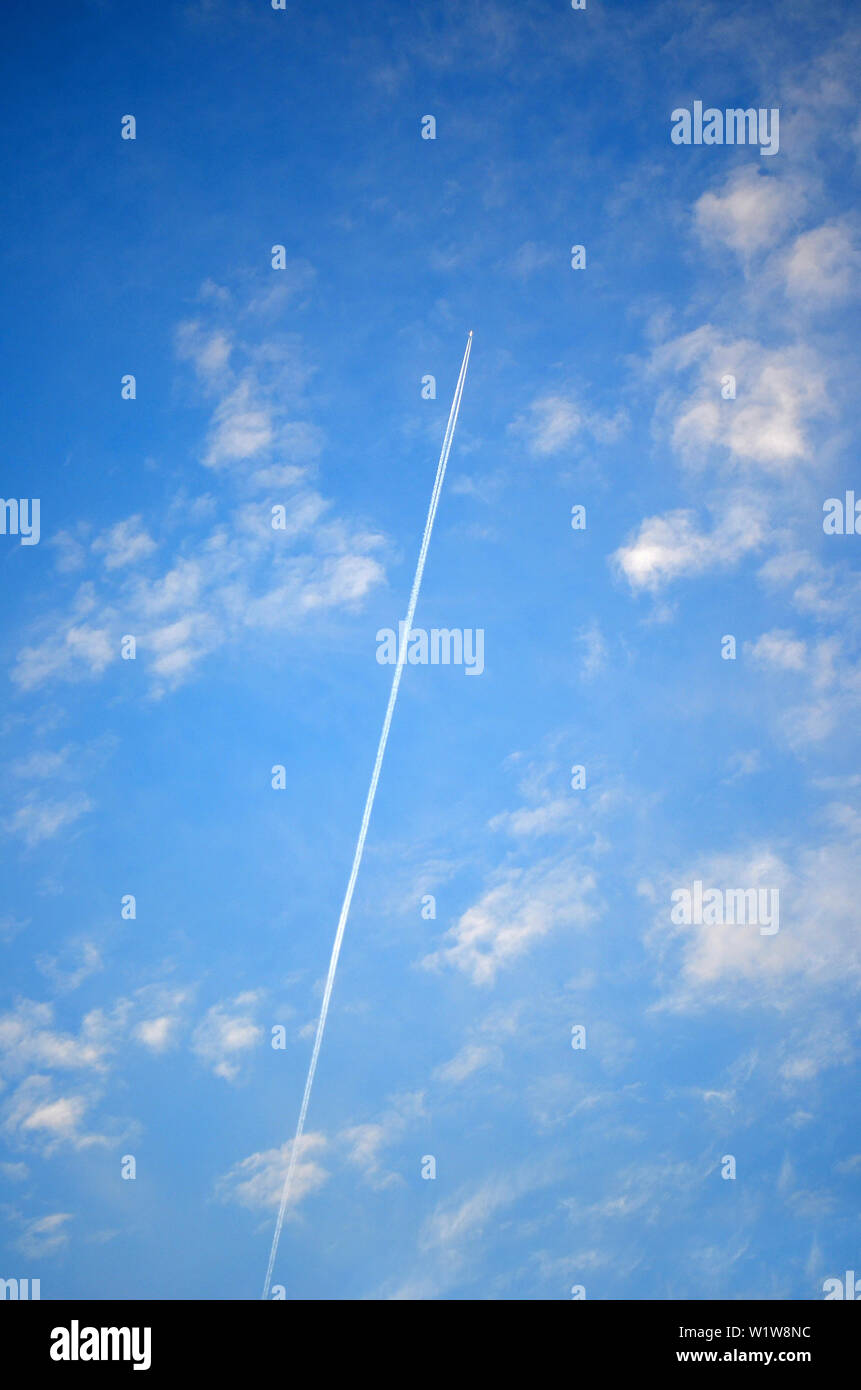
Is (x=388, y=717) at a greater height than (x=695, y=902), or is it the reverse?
(x=388, y=717)

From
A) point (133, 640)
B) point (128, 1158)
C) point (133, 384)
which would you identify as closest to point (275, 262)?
point (133, 384)

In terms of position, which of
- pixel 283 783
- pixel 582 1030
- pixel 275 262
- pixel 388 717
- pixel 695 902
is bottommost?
pixel 582 1030

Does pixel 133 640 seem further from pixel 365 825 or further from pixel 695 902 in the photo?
pixel 695 902

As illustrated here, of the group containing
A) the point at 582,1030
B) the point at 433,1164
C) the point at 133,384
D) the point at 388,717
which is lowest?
the point at 433,1164
